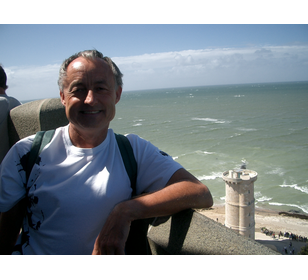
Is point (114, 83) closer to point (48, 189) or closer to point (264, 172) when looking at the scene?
point (48, 189)

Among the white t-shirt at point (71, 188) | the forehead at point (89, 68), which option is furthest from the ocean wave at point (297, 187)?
the forehead at point (89, 68)

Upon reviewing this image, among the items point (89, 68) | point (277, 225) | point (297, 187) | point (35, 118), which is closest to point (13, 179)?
point (89, 68)

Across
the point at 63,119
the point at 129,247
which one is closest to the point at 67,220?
the point at 129,247

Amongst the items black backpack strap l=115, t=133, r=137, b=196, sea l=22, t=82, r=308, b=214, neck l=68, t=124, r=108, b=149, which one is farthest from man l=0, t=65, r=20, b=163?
sea l=22, t=82, r=308, b=214

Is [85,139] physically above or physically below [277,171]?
above

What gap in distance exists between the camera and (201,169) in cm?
2892

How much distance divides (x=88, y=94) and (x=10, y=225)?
1043 mm

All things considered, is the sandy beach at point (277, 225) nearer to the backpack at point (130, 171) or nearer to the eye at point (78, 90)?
the backpack at point (130, 171)

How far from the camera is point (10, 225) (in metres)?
1.79

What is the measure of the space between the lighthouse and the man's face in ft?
64.3

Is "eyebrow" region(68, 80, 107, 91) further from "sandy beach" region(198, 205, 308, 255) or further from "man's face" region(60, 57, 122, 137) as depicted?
"sandy beach" region(198, 205, 308, 255)

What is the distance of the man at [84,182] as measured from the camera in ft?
5.34

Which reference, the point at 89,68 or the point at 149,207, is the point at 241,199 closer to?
the point at 149,207

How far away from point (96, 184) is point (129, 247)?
546 millimetres
